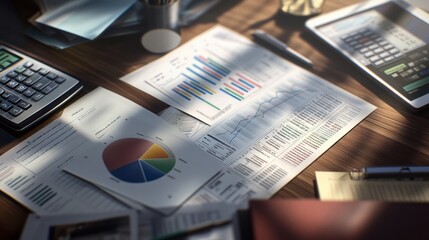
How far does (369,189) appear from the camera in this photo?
0.67 metres

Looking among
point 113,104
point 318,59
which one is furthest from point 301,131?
point 113,104

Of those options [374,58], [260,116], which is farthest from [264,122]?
[374,58]

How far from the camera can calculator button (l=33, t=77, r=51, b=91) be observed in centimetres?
78

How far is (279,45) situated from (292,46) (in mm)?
32

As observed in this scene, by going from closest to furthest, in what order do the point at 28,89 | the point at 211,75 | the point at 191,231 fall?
the point at 191,231 → the point at 28,89 → the point at 211,75

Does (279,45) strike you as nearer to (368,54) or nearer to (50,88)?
(368,54)

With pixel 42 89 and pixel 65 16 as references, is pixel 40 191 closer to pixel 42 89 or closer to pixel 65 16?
pixel 42 89

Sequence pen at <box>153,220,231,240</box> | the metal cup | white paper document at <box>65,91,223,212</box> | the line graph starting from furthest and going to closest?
1. the metal cup
2. the line graph
3. white paper document at <box>65,91,223,212</box>
4. pen at <box>153,220,231,240</box>

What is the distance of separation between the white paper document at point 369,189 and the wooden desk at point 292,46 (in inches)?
0.9

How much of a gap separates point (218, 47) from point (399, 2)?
0.40 metres

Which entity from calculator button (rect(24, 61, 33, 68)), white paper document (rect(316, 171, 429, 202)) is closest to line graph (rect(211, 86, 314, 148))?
white paper document (rect(316, 171, 429, 202))

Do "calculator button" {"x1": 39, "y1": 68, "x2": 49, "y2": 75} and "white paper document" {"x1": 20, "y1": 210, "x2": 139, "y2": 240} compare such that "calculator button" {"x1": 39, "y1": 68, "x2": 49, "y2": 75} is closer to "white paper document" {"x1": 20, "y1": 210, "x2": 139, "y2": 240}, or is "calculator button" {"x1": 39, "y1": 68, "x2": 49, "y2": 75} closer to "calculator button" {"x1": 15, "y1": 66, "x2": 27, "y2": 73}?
"calculator button" {"x1": 15, "y1": 66, "x2": 27, "y2": 73}

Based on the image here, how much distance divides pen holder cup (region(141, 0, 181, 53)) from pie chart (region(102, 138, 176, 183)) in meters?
0.26

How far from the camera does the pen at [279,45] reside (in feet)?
3.00
